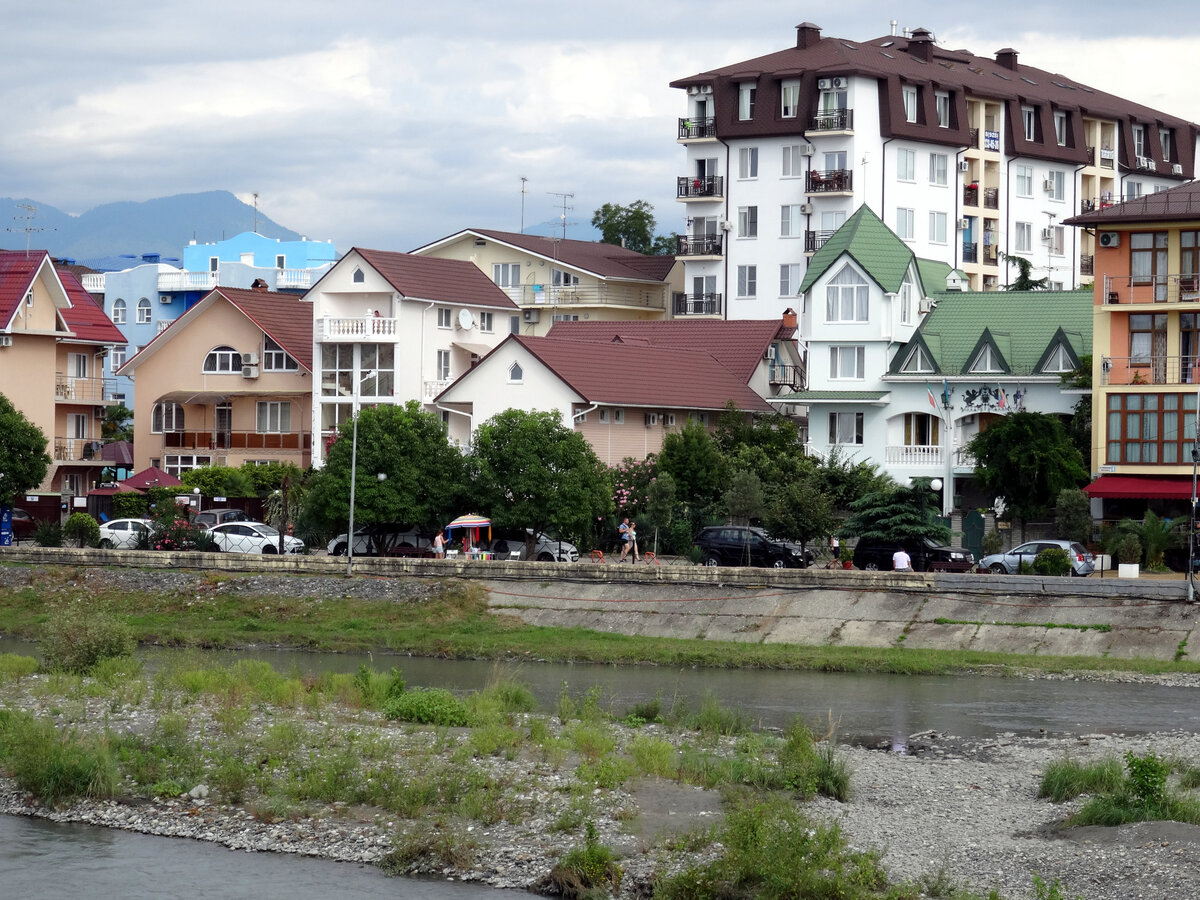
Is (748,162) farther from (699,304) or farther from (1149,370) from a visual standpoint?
(1149,370)

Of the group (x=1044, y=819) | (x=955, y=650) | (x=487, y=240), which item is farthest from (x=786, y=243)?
(x=1044, y=819)

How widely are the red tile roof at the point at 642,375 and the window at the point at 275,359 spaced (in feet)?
45.1

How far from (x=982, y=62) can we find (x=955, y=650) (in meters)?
62.6

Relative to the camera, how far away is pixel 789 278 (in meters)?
88.6

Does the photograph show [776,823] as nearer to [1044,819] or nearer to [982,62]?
[1044,819]

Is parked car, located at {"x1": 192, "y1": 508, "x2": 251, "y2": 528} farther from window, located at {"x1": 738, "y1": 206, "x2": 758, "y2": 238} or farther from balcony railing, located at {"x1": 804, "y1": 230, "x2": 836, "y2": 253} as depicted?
window, located at {"x1": 738, "y1": 206, "x2": 758, "y2": 238}

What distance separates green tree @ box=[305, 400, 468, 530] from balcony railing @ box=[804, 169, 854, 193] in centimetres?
3378

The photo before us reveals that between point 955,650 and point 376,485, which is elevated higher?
point 376,485

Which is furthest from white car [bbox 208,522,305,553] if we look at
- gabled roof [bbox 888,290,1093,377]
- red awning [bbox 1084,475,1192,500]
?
red awning [bbox 1084,475,1192,500]

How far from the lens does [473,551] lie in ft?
185

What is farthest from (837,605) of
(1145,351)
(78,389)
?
(78,389)

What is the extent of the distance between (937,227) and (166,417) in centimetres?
4008

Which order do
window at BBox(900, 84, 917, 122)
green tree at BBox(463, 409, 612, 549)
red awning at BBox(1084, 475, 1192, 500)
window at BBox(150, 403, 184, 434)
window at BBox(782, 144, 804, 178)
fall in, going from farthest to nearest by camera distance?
1. window at BBox(782, 144, 804, 178)
2. window at BBox(900, 84, 917, 122)
3. window at BBox(150, 403, 184, 434)
4. red awning at BBox(1084, 475, 1192, 500)
5. green tree at BBox(463, 409, 612, 549)

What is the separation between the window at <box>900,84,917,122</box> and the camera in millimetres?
87938
